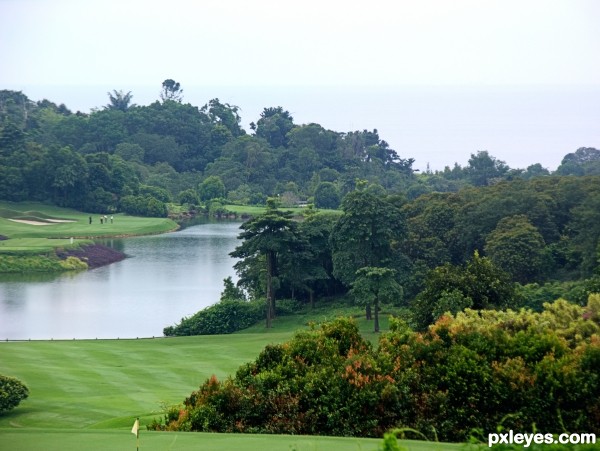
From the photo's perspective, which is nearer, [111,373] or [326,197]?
[111,373]

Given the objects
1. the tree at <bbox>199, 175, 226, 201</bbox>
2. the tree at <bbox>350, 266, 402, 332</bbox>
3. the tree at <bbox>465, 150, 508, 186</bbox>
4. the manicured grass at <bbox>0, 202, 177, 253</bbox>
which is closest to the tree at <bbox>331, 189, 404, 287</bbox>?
the tree at <bbox>350, 266, 402, 332</bbox>

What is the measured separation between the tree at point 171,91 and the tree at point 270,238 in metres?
104

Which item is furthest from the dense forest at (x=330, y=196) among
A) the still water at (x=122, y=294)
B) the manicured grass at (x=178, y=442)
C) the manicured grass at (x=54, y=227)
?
the manicured grass at (x=178, y=442)

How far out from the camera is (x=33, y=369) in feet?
80.7

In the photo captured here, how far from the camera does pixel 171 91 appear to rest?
141 metres

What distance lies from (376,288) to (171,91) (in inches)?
4407

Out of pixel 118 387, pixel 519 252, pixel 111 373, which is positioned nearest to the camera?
pixel 118 387

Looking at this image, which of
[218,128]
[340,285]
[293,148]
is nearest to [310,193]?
[293,148]

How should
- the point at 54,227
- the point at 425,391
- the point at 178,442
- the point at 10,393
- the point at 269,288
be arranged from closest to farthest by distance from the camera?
the point at 178,442
the point at 425,391
the point at 10,393
the point at 269,288
the point at 54,227

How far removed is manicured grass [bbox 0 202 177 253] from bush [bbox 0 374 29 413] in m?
36.7

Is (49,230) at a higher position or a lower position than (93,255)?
higher

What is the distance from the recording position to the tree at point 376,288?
33.4 m

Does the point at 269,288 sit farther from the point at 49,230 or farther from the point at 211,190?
the point at 211,190

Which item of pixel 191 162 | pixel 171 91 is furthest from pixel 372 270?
pixel 171 91
